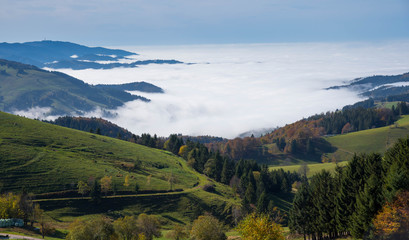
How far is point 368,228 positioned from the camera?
1757 inches

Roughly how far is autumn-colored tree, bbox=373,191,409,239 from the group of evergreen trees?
45.1 inches

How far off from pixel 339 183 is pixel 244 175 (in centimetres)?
6653

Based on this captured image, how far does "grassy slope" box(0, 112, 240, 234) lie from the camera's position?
8675cm

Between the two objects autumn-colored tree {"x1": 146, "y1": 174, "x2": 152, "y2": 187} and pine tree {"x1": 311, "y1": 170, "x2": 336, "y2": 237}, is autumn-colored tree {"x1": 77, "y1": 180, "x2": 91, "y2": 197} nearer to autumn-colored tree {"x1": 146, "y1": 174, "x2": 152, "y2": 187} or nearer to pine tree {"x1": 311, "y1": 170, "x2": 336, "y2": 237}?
autumn-colored tree {"x1": 146, "y1": 174, "x2": 152, "y2": 187}

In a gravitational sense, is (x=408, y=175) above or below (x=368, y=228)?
above

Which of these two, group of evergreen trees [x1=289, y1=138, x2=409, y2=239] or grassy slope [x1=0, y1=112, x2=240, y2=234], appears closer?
group of evergreen trees [x1=289, y1=138, x2=409, y2=239]

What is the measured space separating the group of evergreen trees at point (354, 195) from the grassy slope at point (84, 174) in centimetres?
3765

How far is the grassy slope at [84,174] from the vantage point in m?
86.8

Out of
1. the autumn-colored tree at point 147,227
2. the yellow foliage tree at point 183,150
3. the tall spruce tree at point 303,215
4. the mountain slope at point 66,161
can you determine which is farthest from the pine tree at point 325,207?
the yellow foliage tree at point 183,150

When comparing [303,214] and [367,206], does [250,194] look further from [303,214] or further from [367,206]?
[367,206]

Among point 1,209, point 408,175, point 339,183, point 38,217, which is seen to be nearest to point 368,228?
point 408,175

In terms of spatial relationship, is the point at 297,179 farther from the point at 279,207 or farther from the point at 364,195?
the point at 364,195

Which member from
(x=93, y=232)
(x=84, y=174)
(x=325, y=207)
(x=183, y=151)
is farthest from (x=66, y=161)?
(x=325, y=207)

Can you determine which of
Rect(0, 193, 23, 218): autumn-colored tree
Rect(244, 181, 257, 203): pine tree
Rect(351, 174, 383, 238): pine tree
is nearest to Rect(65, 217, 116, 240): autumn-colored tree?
Rect(0, 193, 23, 218): autumn-colored tree
